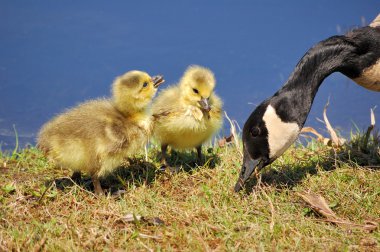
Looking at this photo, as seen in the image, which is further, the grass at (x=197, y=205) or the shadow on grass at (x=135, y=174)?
the shadow on grass at (x=135, y=174)

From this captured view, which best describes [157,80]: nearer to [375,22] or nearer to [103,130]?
[103,130]

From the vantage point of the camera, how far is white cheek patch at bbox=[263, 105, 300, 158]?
11.2 ft

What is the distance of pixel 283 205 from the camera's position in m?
3.48

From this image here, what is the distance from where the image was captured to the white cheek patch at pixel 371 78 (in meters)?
4.06

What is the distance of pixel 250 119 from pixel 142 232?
1105 millimetres

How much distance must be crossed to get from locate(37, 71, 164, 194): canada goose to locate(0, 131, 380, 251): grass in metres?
0.28

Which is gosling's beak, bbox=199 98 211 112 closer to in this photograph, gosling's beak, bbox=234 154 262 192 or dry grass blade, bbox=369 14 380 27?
gosling's beak, bbox=234 154 262 192

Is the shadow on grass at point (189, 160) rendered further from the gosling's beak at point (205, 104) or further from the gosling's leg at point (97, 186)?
the gosling's leg at point (97, 186)

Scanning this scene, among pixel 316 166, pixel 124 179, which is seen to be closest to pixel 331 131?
pixel 316 166

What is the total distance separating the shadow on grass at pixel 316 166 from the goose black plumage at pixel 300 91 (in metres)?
0.37

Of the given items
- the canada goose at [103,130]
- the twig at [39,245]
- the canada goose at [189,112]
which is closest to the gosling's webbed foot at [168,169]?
the canada goose at [189,112]

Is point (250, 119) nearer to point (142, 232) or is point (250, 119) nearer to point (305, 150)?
point (142, 232)

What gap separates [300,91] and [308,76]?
190mm

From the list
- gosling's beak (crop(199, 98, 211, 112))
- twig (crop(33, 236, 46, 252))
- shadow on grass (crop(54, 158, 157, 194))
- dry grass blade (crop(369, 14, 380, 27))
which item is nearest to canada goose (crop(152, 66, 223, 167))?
gosling's beak (crop(199, 98, 211, 112))
